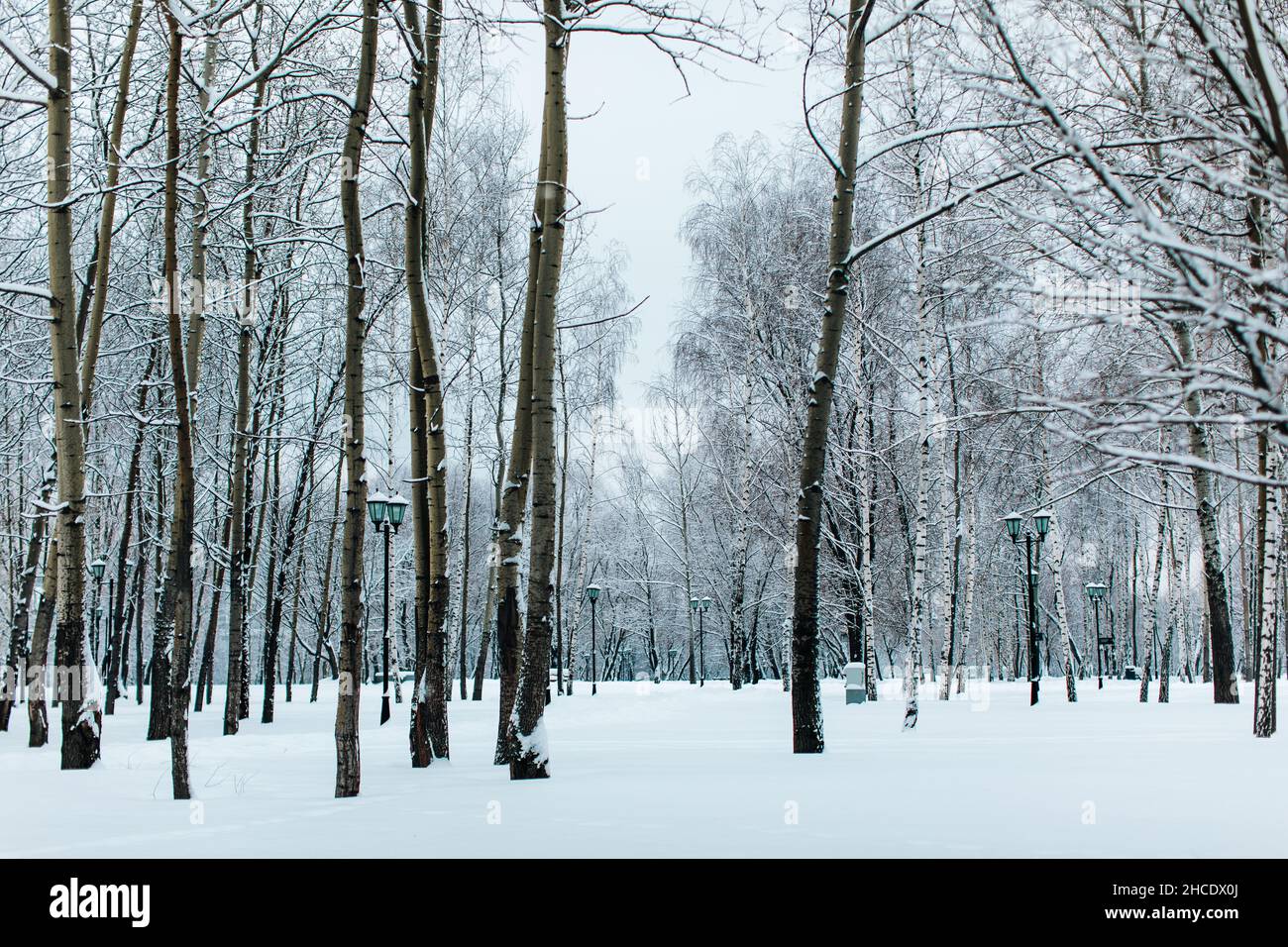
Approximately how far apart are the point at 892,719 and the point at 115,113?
12520 mm

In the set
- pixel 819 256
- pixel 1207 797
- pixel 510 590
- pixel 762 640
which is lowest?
pixel 762 640

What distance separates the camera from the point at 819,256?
21203mm

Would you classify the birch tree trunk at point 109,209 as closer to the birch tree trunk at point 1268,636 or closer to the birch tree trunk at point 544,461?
the birch tree trunk at point 544,461

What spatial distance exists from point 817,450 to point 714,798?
3723 millimetres

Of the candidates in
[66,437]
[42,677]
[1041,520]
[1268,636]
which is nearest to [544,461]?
[66,437]

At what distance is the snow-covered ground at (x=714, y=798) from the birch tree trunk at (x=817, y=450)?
527 mm

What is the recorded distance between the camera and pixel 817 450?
8844 mm

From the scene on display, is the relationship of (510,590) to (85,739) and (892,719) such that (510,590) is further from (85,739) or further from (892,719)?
(892,719)

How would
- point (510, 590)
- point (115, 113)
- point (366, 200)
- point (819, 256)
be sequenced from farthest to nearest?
1. point (819, 256)
2. point (366, 200)
3. point (115, 113)
4. point (510, 590)

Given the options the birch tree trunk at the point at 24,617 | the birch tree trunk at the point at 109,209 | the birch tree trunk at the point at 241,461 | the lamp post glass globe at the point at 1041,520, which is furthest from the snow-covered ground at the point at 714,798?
the lamp post glass globe at the point at 1041,520

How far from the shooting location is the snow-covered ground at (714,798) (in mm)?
4684

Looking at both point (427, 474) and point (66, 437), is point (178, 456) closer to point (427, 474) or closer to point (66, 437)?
point (66, 437)

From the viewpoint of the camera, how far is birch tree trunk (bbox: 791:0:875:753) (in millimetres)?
8711
